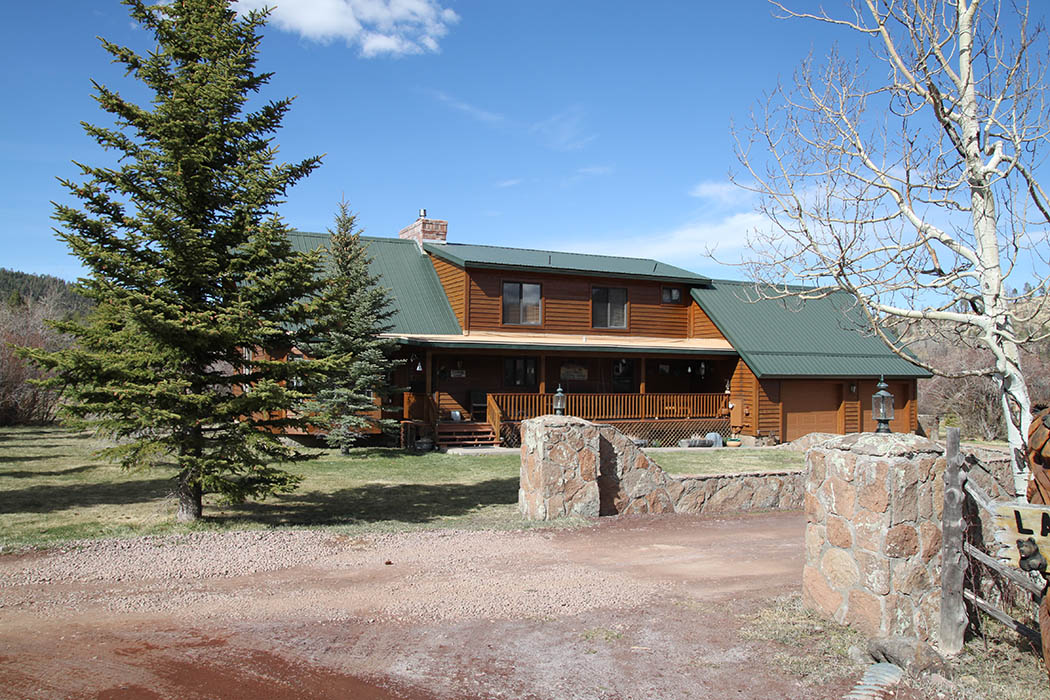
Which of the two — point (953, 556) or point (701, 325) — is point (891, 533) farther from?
point (701, 325)

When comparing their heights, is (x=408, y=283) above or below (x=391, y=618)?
above

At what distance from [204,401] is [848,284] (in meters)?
7.68

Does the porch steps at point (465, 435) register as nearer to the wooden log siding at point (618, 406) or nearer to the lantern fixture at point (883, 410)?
the wooden log siding at point (618, 406)

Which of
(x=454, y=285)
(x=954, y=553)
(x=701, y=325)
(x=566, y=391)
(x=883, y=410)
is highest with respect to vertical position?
(x=454, y=285)

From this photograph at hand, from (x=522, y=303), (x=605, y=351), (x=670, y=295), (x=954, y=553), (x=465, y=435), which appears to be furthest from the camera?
(x=670, y=295)

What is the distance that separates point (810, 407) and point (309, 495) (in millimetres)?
17385

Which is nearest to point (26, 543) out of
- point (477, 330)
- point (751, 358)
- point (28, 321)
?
point (477, 330)

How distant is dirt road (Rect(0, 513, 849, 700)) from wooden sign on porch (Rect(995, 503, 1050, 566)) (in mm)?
1673

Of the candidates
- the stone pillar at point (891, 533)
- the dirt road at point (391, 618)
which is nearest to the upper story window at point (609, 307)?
the dirt road at point (391, 618)

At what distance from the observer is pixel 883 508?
571cm

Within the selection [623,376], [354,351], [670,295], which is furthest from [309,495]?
[670,295]

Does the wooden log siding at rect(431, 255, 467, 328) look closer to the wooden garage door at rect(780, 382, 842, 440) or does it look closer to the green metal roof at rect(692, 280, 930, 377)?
the green metal roof at rect(692, 280, 930, 377)

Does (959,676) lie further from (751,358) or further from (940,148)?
(751,358)

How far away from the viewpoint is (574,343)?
22.0 meters
